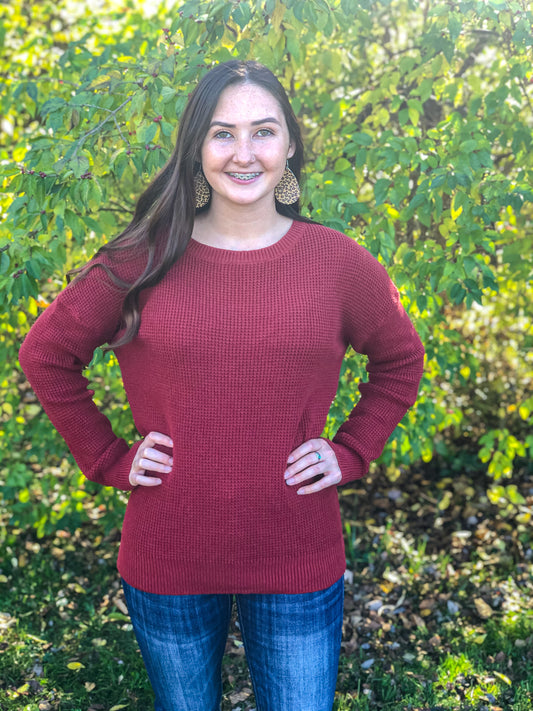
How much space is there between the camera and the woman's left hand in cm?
173

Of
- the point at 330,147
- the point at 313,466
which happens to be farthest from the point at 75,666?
the point at 330,147

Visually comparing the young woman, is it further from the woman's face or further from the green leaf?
the green leaf

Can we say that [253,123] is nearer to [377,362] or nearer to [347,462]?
[377,362]

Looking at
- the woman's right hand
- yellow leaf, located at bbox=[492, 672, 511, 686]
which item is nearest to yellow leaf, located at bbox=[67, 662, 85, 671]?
the woman's right hand

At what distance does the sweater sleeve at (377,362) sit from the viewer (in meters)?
1.81

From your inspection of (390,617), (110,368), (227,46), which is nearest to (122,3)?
(227,46)

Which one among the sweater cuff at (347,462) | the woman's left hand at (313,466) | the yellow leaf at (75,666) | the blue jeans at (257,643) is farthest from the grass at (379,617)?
the woman's left hand at (313,466)

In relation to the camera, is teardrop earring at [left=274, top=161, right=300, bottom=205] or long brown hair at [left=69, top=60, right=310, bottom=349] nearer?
long brown hair at [left=69, top=60, right=310, bottom=349]

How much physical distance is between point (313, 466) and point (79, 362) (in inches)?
26.1

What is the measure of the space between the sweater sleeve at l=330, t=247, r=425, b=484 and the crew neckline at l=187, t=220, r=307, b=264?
207 mm

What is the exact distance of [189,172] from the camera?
174cm

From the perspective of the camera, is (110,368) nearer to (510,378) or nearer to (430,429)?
(430,429)

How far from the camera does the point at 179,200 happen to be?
1.75m

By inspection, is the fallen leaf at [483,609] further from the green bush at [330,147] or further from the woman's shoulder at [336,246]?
the woman's shoulder at [336,246]
